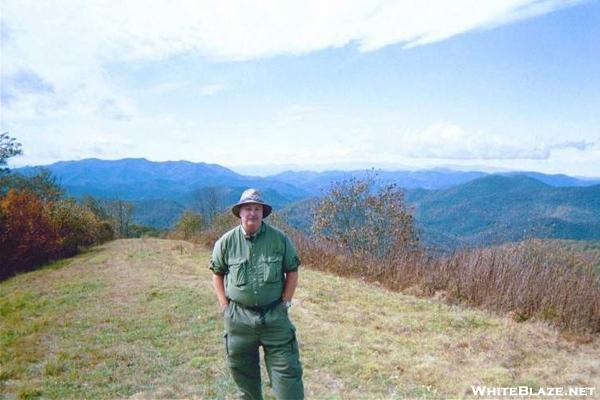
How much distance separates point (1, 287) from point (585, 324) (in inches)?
766

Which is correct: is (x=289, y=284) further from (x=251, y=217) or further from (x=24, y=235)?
(x=24, y=235)

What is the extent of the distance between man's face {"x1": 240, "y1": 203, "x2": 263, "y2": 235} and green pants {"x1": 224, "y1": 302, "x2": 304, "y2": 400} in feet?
2.27

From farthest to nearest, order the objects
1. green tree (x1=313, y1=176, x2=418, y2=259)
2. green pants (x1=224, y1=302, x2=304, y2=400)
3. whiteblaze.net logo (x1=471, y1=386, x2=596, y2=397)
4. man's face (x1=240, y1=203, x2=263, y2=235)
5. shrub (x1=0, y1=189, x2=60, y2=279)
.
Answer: shrub (x1=0, y1=189, x2=60, y2=279) → green tree (x1=313, y1=176, x2=418, y2=259) → whiteblaze.net logo (x1=471, y1=386, x2=596, y2=397) → man's face (x1=240, y1=203, x2=263, y2=235) → green pants (x1=224, y1=302, x2=304, y2=400)

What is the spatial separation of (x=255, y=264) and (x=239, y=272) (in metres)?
0.16

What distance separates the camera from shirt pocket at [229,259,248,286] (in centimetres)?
365

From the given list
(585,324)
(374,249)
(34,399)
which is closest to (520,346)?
(585,324)

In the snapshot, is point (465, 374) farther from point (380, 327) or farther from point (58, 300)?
point (58, 300)

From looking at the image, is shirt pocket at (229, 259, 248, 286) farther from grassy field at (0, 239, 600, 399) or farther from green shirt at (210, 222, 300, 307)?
grassy field at (0, 239, 600, 399)

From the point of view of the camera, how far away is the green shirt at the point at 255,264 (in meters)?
3.62

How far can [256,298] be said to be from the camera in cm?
360

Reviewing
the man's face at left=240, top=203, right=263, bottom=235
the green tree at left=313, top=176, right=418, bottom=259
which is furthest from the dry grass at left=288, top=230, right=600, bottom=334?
the man's face at left=240, top=203, right=263, bottom=235

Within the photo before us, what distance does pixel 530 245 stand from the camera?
9.48 m

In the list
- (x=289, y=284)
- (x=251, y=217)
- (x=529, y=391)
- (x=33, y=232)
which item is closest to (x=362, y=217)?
(x=529, y=391)

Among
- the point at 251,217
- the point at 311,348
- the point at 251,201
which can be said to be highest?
the point at 251,201
